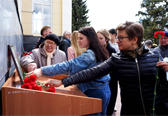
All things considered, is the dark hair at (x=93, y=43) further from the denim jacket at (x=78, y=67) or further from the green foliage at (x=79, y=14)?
the green foliage at (x=79, y=14)

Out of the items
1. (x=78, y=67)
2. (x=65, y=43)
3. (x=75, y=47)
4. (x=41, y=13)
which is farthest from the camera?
(x=41, y=13)

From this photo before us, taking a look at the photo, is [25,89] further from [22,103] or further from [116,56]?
[116,56]

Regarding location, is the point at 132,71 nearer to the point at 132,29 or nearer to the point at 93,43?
the point at 132,29

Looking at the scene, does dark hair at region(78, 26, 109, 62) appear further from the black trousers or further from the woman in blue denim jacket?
the black trousers

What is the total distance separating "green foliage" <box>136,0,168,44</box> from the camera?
3253cm

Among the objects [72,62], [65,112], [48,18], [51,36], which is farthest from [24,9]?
[65,112]

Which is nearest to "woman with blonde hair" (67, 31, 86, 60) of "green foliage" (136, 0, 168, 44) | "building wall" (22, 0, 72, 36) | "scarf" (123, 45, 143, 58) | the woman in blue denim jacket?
the woman in blue denim jacket

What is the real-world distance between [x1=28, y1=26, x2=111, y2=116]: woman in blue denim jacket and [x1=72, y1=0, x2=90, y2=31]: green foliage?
34.1 m

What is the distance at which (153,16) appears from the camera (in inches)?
1373

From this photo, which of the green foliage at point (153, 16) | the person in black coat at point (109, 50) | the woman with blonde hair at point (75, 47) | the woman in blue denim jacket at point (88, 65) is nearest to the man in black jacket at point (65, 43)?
the woman with blonde hair at point (75, 47)

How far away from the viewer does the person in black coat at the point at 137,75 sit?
5.71 feet

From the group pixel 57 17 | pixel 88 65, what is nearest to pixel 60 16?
pixel 57 17

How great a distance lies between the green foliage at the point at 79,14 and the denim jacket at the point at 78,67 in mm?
34283

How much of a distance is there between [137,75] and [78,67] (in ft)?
2.31
